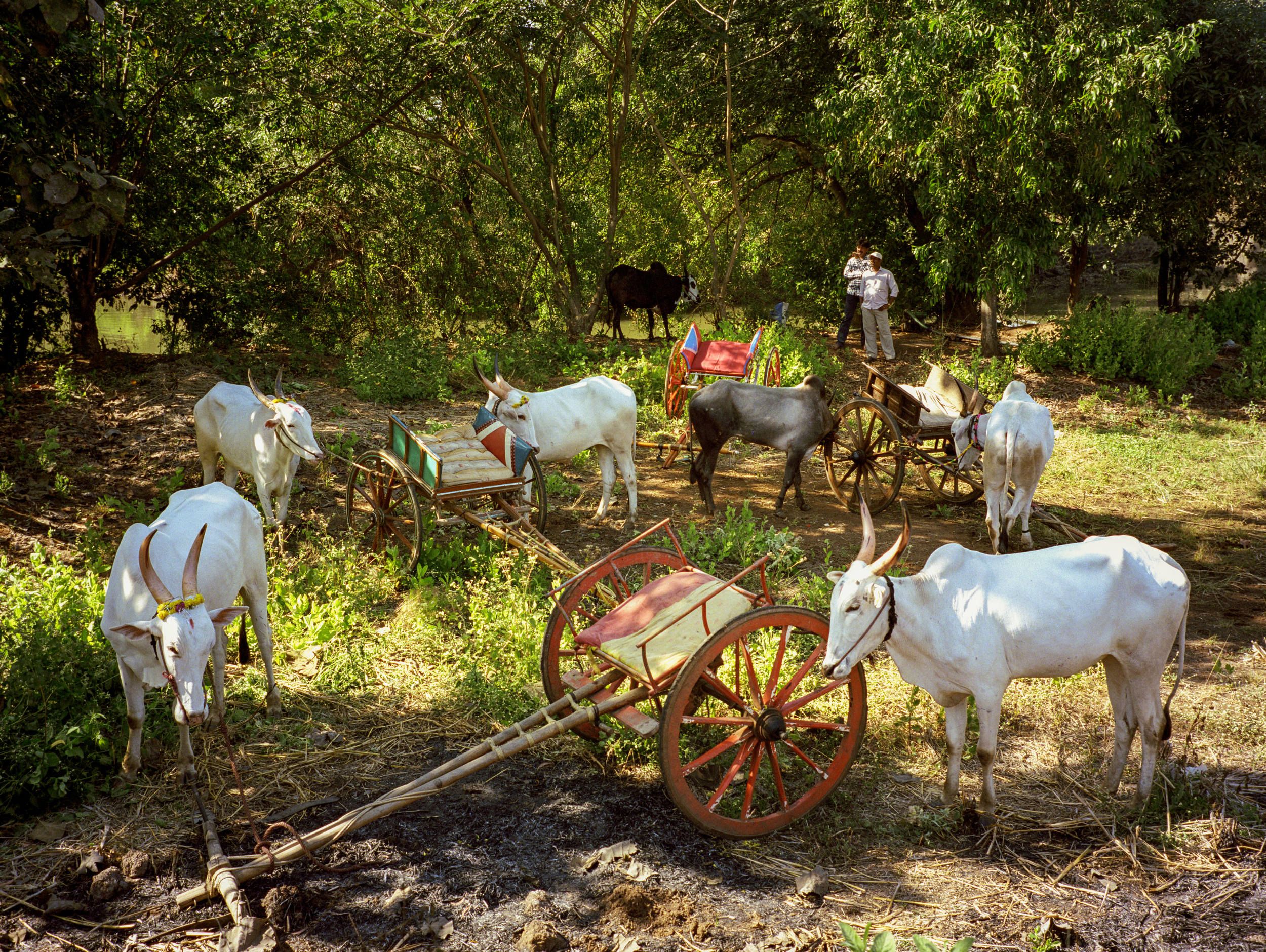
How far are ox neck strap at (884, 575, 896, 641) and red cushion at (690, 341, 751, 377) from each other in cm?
607

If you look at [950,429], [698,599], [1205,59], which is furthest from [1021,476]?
[1205,59]

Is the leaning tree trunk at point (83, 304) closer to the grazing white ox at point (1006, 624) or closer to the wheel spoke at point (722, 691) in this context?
the wheel spoke at point (722, 691)

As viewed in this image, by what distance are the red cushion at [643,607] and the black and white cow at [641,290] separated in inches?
434

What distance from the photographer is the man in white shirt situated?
Answer: 13.5 meters

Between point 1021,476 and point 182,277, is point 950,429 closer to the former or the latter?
point 1021,476

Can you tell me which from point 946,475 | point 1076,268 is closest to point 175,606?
point 946,475

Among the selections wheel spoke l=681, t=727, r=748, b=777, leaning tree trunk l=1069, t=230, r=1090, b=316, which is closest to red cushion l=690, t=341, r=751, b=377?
wheel spoke l=681, t=727, r=748, b=777

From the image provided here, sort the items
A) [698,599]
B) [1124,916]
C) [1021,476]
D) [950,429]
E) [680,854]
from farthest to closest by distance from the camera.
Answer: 1. [950,429]
2. [1021,476]
3. [698,599]
4. [680,854]
5. [1124,916]

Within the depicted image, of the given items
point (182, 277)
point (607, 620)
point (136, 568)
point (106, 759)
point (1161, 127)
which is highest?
point (1161, 127)

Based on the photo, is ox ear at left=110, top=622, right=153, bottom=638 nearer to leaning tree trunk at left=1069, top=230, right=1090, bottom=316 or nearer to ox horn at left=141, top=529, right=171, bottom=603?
ox horn at left=141, top=529, right=171, bottom=603

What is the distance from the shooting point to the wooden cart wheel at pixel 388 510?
252 inches

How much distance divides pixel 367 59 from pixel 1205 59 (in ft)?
40.2

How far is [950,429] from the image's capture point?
8.28m

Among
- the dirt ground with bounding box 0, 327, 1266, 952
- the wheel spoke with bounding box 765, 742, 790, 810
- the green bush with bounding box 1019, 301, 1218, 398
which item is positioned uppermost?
the green bush with bounding box 1019, 301, 1218, 398
